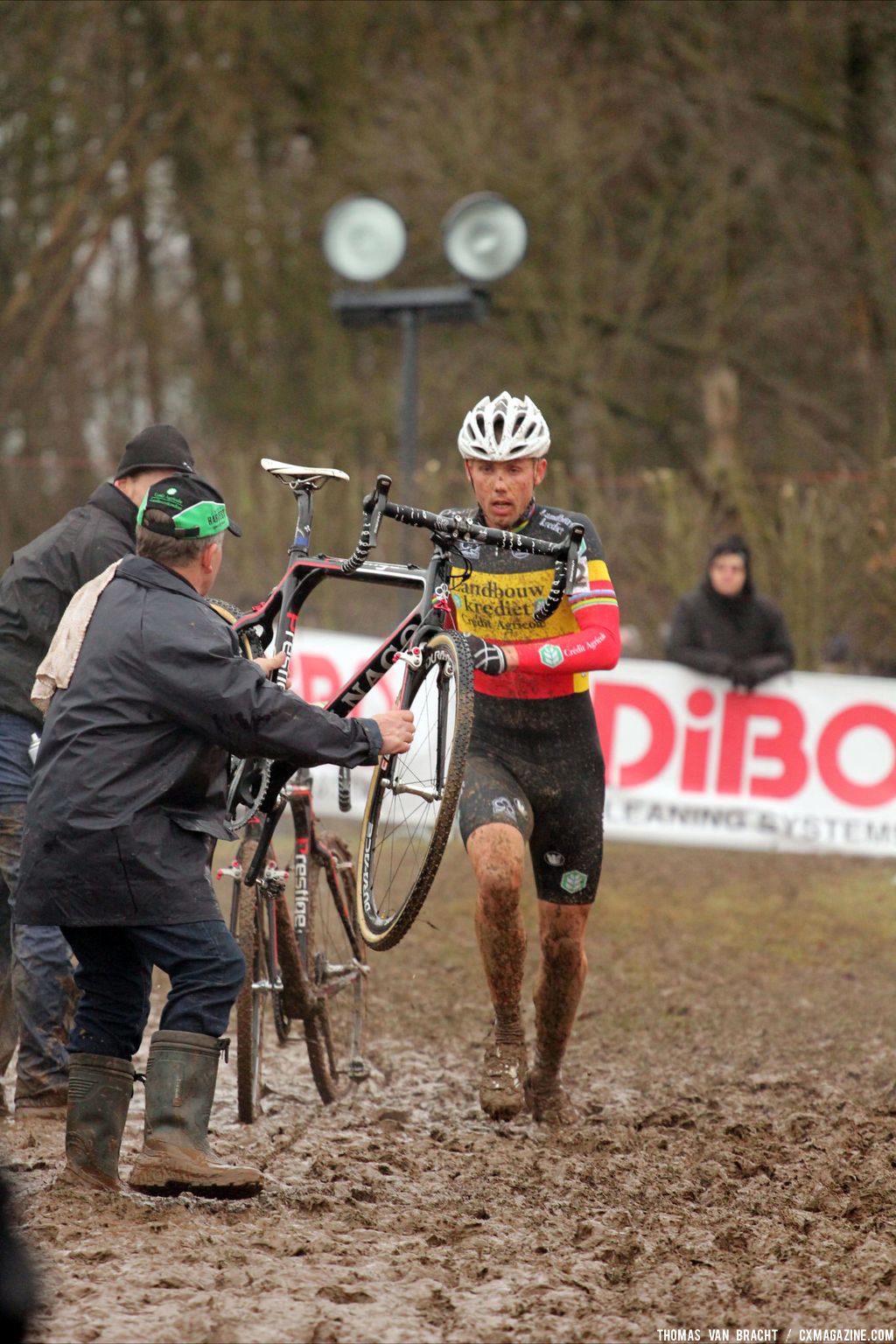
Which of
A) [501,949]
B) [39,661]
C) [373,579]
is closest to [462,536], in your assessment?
[373,579]

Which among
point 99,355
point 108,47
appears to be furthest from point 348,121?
point 99,355

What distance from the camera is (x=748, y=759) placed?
40.7 feet

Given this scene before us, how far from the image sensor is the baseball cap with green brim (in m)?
5.18

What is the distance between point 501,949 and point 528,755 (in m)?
0.73

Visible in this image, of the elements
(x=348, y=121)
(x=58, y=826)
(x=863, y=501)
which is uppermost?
(x=348, y=121)

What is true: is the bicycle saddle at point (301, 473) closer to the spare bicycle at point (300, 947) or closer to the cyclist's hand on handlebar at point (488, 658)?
the cyclist's hand on handlebar at point (488, 658)

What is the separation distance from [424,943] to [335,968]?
3277 millimetres

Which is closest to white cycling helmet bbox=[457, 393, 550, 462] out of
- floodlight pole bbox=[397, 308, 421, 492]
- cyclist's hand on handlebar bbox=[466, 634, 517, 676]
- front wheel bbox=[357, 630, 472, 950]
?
cyclist's hand on handlebar bbox=[466, 634, 517, 676]

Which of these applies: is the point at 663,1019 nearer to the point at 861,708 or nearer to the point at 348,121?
the point at 861,708

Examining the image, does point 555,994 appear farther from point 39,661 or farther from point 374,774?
point 39,661

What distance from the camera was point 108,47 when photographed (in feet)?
84.0

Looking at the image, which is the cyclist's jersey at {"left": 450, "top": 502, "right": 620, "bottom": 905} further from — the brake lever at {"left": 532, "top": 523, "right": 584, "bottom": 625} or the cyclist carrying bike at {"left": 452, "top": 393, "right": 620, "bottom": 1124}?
the brake lever at {"left": 532, "top": 523, "right": 584, "bottom": 625}

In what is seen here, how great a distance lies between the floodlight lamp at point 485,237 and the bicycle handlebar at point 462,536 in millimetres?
8026

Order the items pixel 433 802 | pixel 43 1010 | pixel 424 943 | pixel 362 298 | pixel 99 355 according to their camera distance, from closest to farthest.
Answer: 1. pixel 433 802
2. pixel 43 1010
3. pixel 424 943
4. pixel 362 298
5. pixel 99 355
